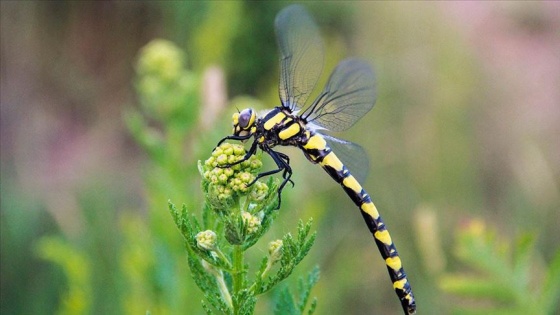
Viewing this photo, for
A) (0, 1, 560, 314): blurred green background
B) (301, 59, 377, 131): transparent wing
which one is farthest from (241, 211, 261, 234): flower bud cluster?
(301, 59, 377, 131): transparent wing

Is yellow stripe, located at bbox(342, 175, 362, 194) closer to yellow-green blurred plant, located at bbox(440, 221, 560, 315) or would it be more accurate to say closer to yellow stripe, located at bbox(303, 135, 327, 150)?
yellow stripe, located at bbox(303, 135, 327, 150)

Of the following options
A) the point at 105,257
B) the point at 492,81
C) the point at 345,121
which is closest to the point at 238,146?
the point at 345,121

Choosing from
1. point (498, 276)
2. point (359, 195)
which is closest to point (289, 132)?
point (359, 195)

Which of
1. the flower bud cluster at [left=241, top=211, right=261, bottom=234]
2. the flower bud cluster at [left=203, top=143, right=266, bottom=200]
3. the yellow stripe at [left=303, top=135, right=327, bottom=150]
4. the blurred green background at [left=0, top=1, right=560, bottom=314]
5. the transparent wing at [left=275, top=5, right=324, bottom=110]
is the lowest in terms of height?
the flower bud cluster at [left=241, top=211, right=261, bottom=234]

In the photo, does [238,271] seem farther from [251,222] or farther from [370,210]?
[370,210]

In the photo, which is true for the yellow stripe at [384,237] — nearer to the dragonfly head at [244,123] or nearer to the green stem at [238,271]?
the dragonfly head at [244,123]

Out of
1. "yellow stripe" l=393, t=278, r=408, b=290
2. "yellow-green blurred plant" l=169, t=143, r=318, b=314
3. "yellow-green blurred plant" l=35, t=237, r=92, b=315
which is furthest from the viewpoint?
"yellow-green blurred plant" l=35, t=237, r=92, b=315

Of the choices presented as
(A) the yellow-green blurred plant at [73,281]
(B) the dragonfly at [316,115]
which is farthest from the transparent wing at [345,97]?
(A) the yellow-green blurred plant at [73,281]

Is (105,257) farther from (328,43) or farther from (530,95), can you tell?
(530,95)
